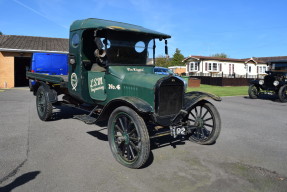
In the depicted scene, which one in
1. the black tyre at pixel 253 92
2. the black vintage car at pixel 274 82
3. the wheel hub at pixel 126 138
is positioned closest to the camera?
the wheel hub at pixel 126 138

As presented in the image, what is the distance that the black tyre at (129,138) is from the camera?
3564 mm

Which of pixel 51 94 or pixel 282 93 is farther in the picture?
pixel 282 93

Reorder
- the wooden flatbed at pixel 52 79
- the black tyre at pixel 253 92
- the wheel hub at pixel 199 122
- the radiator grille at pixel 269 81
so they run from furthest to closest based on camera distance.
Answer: the black tyre at pixel 253 92 < the radiator grille at pixel 269 81 < the wooden flatbed at pixel 52 79 < the wheel hub at pixel 199 122

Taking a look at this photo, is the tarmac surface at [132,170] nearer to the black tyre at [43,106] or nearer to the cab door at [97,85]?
the black tyre at [43,106]

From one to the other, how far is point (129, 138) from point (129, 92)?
937mm

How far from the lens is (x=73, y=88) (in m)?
5.74

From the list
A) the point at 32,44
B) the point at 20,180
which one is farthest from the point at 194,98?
the point at 32,44

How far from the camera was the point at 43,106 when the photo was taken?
6746 mm

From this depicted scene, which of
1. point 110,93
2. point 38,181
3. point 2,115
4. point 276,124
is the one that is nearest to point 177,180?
point 38,181

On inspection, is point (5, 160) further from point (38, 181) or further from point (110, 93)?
point (110, 93)

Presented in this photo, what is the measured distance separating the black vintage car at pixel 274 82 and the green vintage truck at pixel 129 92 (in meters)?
9.36

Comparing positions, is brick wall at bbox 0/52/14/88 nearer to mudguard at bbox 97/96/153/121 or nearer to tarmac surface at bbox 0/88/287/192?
tarmac surface at bbox 0/88/287/192

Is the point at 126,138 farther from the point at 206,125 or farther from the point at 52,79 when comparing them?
the point at 52,79

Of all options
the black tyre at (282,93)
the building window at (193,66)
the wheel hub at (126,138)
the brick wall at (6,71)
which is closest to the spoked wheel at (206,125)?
the wheel hub at (126,138)
